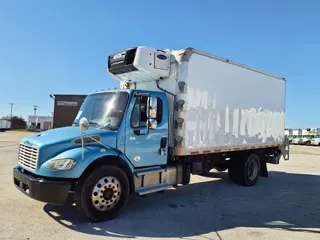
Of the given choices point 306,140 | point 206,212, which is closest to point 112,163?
point 206,212

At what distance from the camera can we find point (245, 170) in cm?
941

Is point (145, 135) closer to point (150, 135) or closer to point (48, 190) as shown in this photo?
point (150, 135)

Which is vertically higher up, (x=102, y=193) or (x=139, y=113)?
(x=139, y=113)

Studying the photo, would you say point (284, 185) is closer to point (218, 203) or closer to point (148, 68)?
point (218, 203)

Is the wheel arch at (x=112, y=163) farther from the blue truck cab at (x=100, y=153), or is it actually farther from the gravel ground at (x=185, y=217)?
the gravel ground at (x=185, y=217)

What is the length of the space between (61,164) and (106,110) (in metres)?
1.61

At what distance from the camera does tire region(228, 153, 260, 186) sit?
9.41 m

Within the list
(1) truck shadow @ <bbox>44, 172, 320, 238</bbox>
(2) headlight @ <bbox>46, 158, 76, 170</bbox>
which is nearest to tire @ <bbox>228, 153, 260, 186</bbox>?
(1) truck shadow @ <bbox>44, 172, 320, 238</bbox>

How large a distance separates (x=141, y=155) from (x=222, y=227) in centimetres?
214

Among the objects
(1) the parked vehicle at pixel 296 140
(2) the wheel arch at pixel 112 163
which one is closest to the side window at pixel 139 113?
(2) the wheel arch at pixel 112 163

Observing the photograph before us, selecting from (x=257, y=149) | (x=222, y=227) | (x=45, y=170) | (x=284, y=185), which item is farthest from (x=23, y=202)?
(x=284, y=185)

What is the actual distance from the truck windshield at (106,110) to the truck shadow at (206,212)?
1.85 metres

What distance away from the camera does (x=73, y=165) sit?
5.05 m

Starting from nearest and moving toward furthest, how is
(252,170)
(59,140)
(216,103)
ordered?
1. (59,140)
2. (216,103)
3. (252,170)
